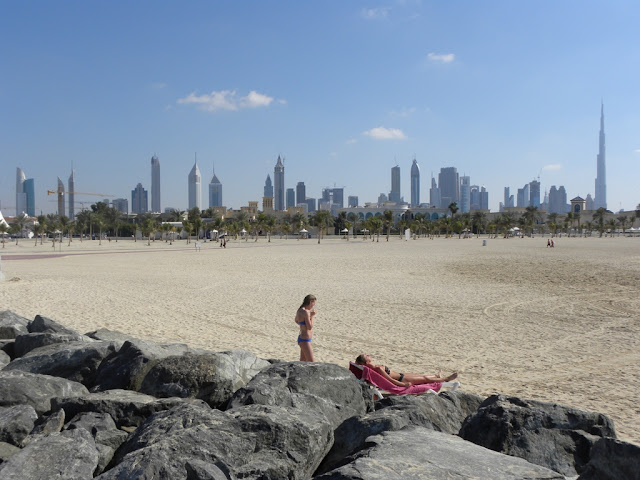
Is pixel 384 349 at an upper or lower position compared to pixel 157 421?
lower

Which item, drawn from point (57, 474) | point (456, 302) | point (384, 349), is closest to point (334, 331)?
point (384, 349)

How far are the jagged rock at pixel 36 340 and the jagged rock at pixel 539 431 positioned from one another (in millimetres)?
5828

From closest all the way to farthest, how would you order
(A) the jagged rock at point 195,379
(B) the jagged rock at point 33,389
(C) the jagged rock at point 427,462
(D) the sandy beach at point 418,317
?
1. (C) the jagged rock at point 427,462
2. (B) the jagged rock at point 33,389
3. (A) the jagged rock at point 195,379
4. (D) the sandy beach at point 418,317

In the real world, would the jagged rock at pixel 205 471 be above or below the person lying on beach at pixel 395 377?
above

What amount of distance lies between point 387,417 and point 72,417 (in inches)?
122

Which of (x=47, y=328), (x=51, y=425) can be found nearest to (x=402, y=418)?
(x=51, y=425)

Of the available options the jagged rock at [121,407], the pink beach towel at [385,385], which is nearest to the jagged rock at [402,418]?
the pink beach towel at [385,385]

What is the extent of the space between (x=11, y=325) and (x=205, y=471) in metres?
7.08

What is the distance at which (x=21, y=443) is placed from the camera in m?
4.89

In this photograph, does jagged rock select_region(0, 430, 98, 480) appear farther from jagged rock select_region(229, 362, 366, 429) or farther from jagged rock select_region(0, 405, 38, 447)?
jagged rock select_region(229, 362, 366, 429)

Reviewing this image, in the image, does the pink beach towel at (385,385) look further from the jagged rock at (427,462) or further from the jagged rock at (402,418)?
the jagged rock at (427,462)

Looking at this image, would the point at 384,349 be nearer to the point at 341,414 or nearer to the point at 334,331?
the point at 334,331

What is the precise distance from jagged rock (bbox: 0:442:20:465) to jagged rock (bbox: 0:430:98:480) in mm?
305

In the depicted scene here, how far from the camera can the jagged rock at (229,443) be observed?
3945 millimetres
